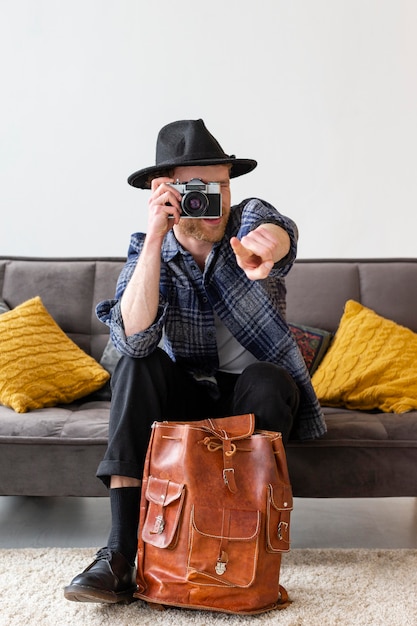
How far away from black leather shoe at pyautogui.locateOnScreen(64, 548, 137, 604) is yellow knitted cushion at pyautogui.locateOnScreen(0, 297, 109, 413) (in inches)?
25.6

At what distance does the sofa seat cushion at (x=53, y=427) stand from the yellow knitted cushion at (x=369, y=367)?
2.15 feet

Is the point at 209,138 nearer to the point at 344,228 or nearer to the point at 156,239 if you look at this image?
the point at 156,239

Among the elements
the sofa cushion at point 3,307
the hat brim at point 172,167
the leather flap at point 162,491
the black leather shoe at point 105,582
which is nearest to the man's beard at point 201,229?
the hat brim at point 172,167

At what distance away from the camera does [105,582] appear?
145 centimetres

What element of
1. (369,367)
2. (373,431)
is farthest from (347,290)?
(373,431)

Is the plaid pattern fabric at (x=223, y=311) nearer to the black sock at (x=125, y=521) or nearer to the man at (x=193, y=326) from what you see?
the man at (x=193, y=326)

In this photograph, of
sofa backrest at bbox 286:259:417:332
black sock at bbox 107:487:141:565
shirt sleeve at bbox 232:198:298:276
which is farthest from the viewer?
sofa backrest at bbox 286:259:417:332

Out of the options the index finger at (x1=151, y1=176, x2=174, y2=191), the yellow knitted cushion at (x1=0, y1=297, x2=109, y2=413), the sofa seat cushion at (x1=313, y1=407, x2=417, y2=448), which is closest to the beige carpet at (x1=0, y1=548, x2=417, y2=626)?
the sofa seat cushion at (x1=313, y1=407, x2=417, y2=448)

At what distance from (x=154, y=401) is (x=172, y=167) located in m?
0.54

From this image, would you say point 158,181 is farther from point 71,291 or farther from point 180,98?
point 180,98

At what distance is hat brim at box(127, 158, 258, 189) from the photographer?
5.79 ft

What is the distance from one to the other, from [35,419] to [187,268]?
54 centimetres

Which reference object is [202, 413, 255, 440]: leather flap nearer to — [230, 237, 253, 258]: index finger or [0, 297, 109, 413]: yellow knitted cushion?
[230, 237, 253, 258]: index finger

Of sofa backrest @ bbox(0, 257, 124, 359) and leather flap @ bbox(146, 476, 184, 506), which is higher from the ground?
sofa backrest @ bbox(0, 257, 124, 359)
